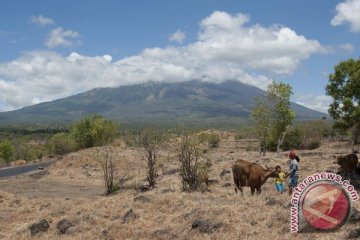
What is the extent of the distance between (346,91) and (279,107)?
18.7 meters

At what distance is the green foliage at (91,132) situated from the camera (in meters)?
69.9

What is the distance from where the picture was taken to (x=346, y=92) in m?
26.0

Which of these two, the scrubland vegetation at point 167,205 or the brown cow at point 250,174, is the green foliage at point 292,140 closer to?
the scrubland vegetation at point 167,205

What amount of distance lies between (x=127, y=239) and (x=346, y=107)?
1668cm

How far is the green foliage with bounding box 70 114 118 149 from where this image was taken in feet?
229

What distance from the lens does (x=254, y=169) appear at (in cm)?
1838

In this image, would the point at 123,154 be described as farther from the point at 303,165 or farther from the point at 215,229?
the point at 215,229

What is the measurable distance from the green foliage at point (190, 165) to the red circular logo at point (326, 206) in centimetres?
1104

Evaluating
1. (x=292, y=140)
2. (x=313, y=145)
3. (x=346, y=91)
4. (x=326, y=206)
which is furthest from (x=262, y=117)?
(x=326, y=206)

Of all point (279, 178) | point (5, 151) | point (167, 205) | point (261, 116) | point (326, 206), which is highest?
point (261, 116)

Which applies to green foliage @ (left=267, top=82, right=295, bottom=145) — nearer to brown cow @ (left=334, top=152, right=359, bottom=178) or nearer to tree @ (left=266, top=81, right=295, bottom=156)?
tree @ (left=266, top=81, right=295, bottom=156)

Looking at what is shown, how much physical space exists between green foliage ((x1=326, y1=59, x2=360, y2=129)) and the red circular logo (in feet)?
50.8

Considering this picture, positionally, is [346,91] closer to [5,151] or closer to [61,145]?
[61,145]

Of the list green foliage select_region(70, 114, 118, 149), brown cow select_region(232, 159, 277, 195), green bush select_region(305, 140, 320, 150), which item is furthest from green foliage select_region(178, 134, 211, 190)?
Result: green bush select_region(305, 140, 320, 150)
